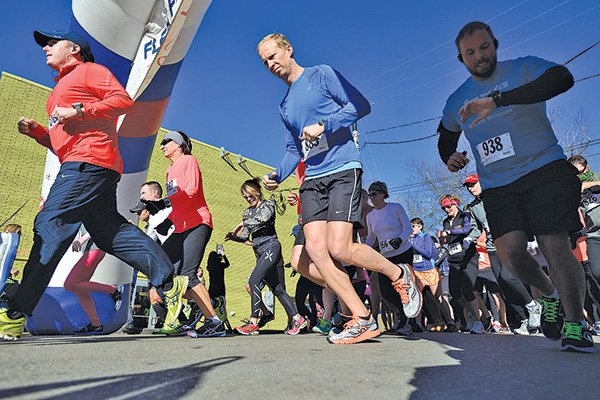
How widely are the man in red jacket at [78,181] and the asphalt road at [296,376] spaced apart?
99cm

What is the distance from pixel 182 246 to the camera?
418cm

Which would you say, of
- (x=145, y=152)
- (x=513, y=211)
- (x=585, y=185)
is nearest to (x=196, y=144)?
(x=145, y=152)

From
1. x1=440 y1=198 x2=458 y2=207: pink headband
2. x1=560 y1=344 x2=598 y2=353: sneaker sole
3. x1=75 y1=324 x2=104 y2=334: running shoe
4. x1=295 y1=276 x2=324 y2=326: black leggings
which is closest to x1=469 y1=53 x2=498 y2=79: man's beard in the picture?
x1=560 y1=344 x2=598 y2=353: sneaker sole

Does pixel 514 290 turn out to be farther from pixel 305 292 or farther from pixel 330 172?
pixel 330 172

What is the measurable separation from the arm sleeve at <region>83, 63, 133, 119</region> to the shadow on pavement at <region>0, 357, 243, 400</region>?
6.37ft

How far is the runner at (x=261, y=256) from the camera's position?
5.00 meters

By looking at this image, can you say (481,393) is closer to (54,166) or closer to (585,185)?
(585,185)

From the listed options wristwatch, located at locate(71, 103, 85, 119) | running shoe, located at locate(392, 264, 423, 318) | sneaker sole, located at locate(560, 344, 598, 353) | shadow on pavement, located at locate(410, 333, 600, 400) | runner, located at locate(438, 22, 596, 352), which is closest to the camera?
shadow on pavement, located at locate(410, 333, 600, 400)

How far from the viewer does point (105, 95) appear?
117 inches

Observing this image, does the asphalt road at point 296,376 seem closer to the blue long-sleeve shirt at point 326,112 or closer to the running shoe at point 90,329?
the blue long-sleeve shirt at point 326,112

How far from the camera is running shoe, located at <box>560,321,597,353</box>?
2090mm

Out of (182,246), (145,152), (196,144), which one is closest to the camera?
(182,246)

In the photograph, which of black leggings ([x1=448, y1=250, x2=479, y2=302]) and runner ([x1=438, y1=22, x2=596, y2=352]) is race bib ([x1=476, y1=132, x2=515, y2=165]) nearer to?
runner ([x1=438, y1=22, x2=596, y2=352])

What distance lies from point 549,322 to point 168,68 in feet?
13.4
